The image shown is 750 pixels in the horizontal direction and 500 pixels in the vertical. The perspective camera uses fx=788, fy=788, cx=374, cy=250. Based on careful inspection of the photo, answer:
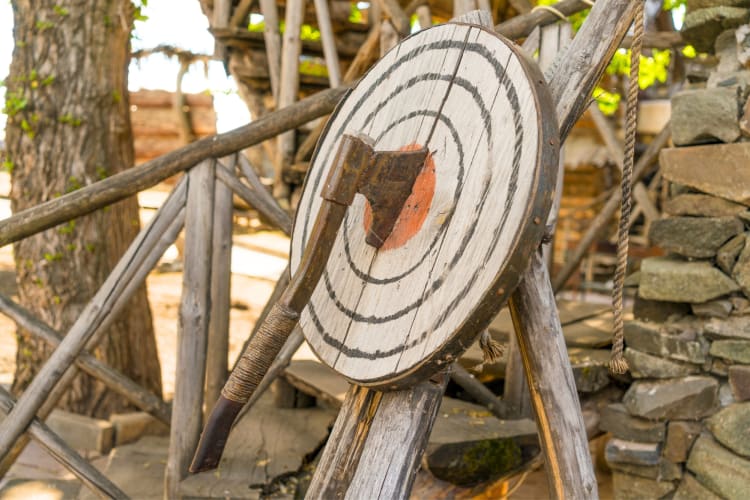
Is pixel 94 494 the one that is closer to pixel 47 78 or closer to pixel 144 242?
pixel 144 242

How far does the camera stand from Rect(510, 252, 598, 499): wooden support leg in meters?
1.57

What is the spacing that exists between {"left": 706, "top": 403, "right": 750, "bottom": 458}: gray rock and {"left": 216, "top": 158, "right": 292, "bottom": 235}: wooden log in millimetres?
1586

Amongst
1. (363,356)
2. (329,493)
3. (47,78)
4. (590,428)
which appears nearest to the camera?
(363,356)

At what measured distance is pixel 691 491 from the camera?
271 cm

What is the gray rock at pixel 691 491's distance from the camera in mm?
2631

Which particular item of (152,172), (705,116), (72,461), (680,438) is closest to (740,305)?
(680,438)

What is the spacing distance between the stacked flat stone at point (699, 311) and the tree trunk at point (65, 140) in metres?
2.41

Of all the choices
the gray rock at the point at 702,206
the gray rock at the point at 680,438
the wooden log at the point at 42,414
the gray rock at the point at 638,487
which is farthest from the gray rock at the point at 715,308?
the wooden log at the point at 42,414

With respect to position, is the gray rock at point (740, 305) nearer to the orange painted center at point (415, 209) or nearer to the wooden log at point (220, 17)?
the orange painted center at point (415, 209)

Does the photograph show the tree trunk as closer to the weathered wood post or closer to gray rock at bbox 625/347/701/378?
the weathered wood post

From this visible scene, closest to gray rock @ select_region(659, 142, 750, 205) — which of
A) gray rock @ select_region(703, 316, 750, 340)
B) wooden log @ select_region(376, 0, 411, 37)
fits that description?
gray rock @ select_region(703, 316, 750, 340)

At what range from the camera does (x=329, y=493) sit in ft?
5.44

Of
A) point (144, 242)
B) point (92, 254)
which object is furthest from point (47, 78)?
point (144, 242)

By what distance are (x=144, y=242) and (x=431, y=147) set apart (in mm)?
1383
